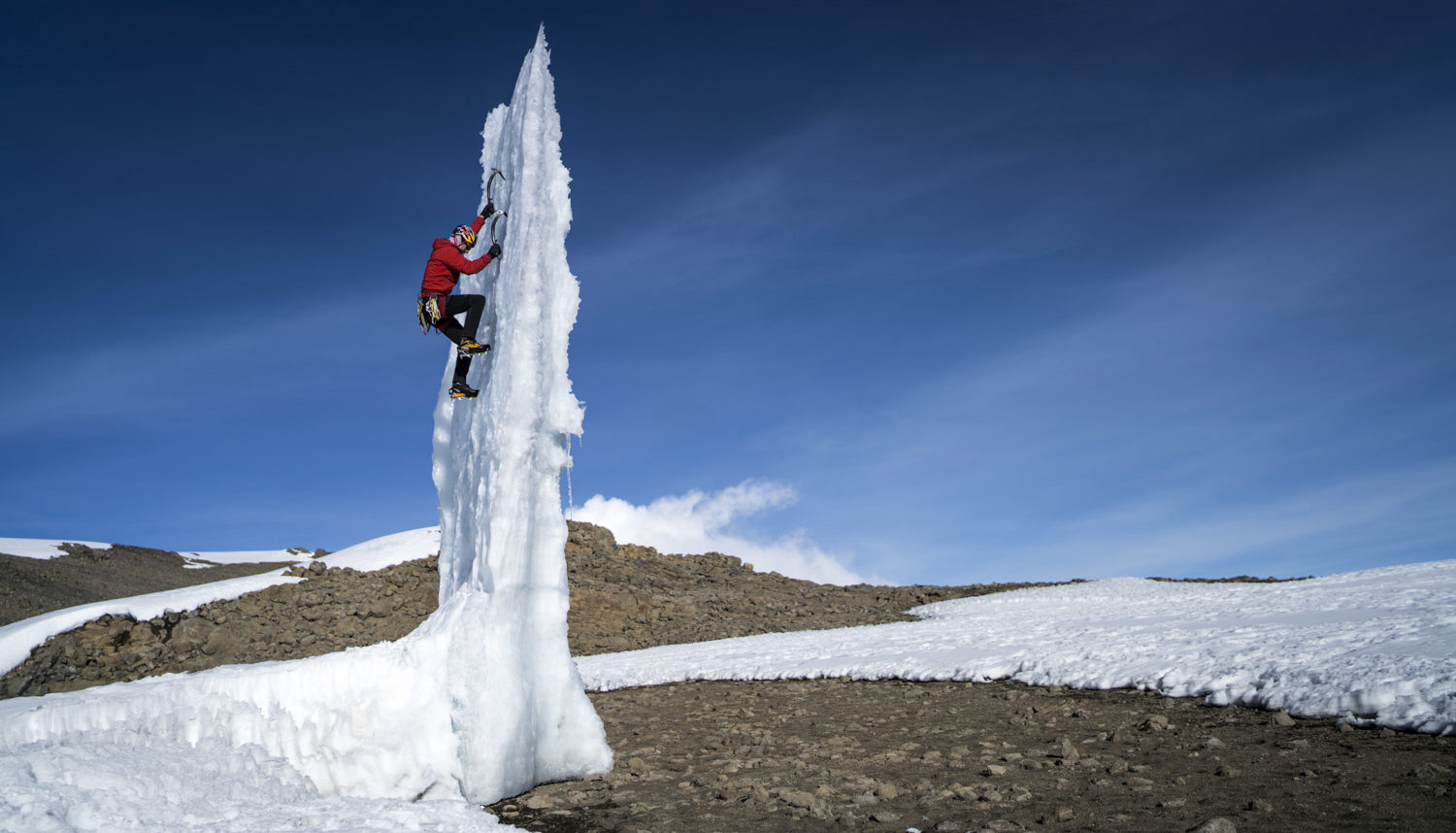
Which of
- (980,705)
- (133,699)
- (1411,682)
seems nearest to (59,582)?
(133,699)

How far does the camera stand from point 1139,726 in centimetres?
785

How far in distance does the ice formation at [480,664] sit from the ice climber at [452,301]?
0.23 meters

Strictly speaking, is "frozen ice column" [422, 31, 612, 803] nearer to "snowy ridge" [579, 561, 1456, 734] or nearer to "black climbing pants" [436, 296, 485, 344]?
"black climbing pants" [436, 296, 485, 344]

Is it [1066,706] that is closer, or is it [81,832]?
[81,832]

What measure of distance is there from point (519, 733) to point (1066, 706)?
5755mm

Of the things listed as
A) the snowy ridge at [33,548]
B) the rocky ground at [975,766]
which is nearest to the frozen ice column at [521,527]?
the rocky ground at [975,766]

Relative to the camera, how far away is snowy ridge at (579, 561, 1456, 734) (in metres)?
7.36

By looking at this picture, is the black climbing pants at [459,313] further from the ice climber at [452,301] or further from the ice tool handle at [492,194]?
the ice tool handle at [492,194]

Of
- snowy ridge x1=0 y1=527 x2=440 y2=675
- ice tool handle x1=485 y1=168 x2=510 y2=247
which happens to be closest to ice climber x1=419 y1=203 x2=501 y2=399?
ice tool handle x1=485 y1=168 x2=510 y2=247

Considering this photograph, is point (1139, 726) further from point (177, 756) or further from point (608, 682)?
point (608, 682)

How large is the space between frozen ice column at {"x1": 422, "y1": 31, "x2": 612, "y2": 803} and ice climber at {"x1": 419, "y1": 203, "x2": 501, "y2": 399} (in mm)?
231

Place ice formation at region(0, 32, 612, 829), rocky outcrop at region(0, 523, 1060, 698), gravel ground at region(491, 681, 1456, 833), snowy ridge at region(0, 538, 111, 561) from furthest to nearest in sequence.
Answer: snowy ridge at region(0, 538, 111, 561)
rocky outcrop at region(0, 523, 1060, 698)
ice formation at region(0, 32, 612, 829)
gravel ground at region(491, 681, 1456, 833)

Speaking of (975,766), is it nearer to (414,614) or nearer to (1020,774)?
(1020,774)

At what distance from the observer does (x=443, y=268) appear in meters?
9.20
